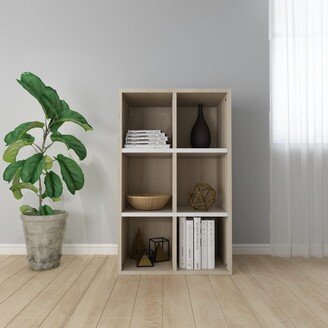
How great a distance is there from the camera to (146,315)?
1460 mm

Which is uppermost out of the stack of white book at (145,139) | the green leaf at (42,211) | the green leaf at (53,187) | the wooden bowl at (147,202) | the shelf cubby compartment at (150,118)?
the shelf cubby compartment at (150,118)

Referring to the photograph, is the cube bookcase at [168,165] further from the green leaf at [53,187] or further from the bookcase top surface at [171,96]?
the green leaf at [53,187]

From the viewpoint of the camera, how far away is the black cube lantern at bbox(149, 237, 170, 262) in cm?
224

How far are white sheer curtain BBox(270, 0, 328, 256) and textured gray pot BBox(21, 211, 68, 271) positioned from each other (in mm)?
1543

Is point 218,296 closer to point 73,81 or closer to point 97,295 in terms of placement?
point 97,295

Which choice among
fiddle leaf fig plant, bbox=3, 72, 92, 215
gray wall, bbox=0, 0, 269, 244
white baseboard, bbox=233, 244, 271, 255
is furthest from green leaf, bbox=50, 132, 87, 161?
white baseboard, bbox=233, 244, 271, 255

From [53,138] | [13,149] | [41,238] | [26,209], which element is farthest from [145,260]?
[13,149]

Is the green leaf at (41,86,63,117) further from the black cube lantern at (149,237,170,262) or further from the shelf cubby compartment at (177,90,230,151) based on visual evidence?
the black cube lantern at (149,237,170,262)

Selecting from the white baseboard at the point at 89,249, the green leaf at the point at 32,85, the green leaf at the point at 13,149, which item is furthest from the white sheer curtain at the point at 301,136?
the green leaf at the point at 13,149

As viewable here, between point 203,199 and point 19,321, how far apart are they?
124 centimetres

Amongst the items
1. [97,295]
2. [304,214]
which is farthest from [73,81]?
[304,214]

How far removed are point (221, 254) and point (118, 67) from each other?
1.55 metres

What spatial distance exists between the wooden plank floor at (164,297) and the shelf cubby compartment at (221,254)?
0.05 meters

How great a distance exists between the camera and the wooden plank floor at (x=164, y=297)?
4.65ft
